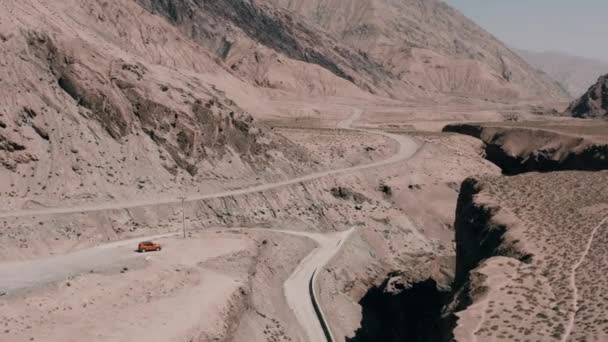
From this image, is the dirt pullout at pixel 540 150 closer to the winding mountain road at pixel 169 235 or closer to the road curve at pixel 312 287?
the winding mountain road at pixel 169 235

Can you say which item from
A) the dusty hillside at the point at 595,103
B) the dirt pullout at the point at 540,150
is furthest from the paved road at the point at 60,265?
the dusty hillside at the point at 595,103

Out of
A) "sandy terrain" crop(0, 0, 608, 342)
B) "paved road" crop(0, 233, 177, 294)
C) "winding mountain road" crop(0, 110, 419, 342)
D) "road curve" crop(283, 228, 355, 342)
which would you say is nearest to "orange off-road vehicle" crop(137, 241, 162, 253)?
"paved road" crop(0, 233, 177, 294)

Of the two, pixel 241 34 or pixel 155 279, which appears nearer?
pixel 155 279

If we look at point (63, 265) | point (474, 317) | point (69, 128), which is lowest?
point (63, 265)

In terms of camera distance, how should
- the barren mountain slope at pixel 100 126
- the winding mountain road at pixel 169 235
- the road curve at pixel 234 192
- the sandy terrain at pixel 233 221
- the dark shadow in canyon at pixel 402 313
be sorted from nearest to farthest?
1. the sandy terrain at pixel 233 221
2. the winding mountain road at pixel 169 235
3. the road curve at pixel 234 192
4. the dark shadow in canyon at pixel 402 313
5. the barren mountain slope at pixel 100 126

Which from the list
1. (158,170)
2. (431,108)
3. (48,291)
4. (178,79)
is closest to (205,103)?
(178,79)

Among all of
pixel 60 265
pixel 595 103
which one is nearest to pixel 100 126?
pixel 60 265

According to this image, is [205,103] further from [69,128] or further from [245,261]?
[245,261]
